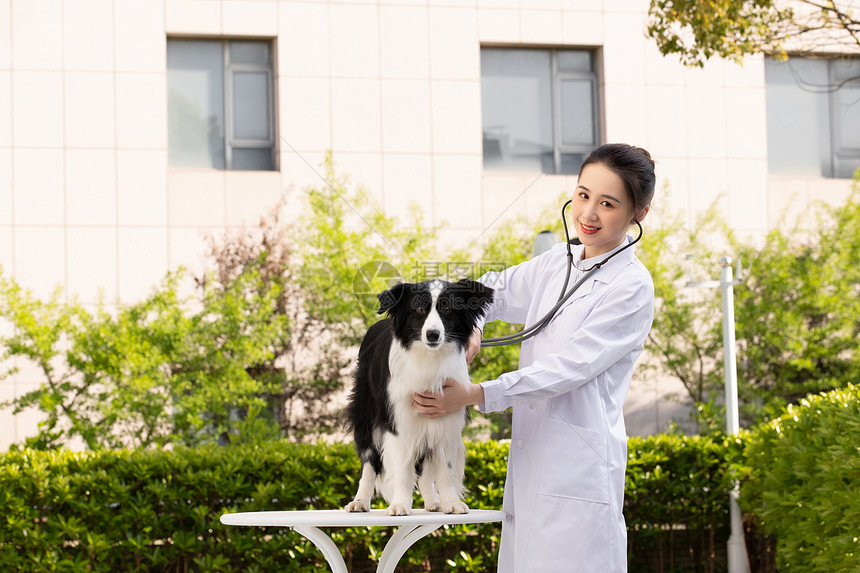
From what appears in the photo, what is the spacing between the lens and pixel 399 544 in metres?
3.28

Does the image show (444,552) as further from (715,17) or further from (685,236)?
(685,236)

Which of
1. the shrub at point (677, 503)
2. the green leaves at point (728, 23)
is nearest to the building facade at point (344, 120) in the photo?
the green leaves at point (728, 23)

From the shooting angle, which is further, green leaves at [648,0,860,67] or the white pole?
the white pole

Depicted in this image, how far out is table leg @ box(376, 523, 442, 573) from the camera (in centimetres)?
323

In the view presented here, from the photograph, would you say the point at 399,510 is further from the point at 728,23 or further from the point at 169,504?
the point at 728,23

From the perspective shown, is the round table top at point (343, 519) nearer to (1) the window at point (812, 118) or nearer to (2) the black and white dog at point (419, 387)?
(2) the black and white dog at point (419, 387)

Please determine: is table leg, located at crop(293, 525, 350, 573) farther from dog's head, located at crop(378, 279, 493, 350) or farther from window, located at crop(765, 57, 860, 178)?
window, located at crop(765, 57, 860, 178)

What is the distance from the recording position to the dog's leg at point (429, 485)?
298 cm

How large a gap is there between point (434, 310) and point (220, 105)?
9225 mm

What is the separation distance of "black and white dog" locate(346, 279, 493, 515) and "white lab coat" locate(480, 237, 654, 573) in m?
0.21

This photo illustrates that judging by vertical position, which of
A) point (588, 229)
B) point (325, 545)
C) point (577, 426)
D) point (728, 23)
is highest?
point (728, 23)

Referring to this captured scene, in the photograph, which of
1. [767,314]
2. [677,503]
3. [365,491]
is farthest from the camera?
[767,314]

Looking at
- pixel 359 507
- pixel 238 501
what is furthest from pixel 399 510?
pixel 238 501

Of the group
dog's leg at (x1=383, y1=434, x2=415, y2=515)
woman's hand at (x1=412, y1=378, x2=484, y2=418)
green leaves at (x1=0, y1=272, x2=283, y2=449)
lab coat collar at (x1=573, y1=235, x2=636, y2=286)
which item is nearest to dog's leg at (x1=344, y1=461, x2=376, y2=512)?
dog's leg at (x1=383, y1=434, x2=415, y2=515)
